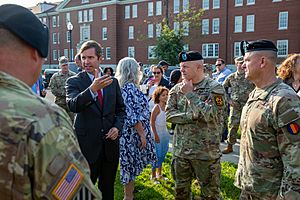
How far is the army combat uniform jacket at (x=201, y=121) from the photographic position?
3.79 metres

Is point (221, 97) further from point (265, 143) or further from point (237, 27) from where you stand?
point (237, 27)

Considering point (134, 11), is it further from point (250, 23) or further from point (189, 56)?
point (189, 56)

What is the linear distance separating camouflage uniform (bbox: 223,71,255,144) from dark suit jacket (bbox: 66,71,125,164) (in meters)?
4.28

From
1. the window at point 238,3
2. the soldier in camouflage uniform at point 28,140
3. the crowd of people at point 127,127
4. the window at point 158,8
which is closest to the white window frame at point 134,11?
the window at point 158,8

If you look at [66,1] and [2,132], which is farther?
[66,1]

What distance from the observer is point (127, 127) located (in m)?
4.81

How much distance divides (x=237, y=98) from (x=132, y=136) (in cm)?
373

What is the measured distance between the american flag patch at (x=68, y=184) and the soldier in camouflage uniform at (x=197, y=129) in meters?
2.60

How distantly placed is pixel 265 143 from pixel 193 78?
1.38m

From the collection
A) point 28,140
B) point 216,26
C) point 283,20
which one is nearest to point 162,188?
point 28,140

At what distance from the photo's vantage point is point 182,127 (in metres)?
4.02

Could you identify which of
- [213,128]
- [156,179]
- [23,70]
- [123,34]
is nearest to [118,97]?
[213,128]

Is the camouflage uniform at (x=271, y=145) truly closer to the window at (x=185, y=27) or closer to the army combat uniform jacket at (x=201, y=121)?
the army combat uniform jacket at (x=201, y=121)

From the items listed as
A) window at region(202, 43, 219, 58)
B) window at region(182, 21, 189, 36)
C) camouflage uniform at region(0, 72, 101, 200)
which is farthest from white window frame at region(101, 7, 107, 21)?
camouflage uniform at region(0, 72, 101, 200)
